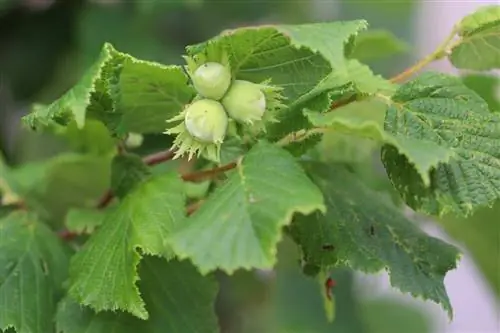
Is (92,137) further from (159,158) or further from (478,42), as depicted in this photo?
(478,42)

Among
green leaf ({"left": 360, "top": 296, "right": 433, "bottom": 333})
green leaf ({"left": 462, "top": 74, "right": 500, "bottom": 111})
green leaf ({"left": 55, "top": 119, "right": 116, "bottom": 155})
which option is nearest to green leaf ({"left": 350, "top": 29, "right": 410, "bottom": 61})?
green leaf ({"left": 462, "top": 74, "right": 500, "bottom": 111})

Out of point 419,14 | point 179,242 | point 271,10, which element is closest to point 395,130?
point 179,242

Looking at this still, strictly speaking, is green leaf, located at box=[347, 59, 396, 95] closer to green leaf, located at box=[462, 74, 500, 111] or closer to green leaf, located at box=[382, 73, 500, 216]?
green leaf, located at box=[382, 73, 500, 216]

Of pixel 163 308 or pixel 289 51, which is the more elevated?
pixel 289 51

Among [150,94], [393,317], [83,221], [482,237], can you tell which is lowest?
[393,317]

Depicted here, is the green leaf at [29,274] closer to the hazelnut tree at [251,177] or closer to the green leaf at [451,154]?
the hazelnut tree at [251,177]

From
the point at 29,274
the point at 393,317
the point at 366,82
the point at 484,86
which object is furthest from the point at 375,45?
the point at 393,317
